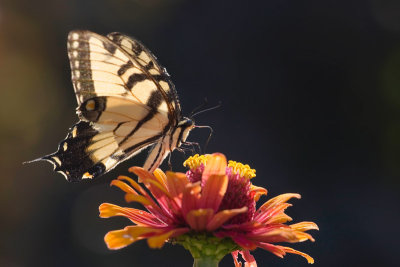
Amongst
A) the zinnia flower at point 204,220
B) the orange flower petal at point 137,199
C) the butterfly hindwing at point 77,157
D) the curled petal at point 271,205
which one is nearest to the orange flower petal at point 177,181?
the zinnia flower at point 204,220

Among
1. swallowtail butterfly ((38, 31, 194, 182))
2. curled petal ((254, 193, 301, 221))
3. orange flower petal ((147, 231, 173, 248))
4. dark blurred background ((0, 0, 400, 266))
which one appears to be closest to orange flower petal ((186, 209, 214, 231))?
orange flower petal ((147, 231, 173, 248))

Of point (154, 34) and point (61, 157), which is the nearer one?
point (61, 157)

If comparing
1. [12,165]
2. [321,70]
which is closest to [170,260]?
[12,165]

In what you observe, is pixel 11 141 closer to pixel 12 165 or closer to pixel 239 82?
pixel 12 165

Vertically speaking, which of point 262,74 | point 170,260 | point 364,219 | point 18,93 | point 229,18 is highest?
point 229,18

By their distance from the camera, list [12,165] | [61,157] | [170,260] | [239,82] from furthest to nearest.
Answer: [239,82] → [12,165] → [170,260] → [61,157]

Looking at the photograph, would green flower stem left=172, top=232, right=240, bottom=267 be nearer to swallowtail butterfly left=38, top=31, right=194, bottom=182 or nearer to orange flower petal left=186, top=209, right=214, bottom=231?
orange flower petal left=186, top=209, right=214, bottom=231

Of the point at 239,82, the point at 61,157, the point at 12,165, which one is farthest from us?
the point at 239,82
